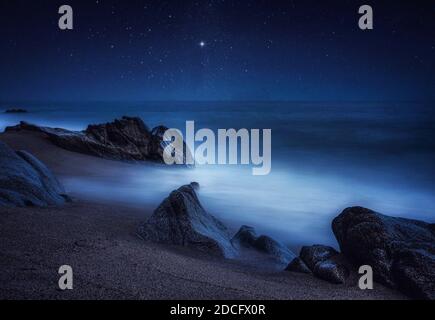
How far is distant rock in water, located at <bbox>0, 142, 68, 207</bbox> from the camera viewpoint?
502 centimetres

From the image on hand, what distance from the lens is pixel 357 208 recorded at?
16.0ft

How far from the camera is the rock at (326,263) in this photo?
4.00m

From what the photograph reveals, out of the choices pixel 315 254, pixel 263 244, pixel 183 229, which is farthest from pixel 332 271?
pixel 183 229

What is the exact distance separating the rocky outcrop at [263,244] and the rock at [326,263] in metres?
0.59

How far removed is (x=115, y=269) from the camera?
337 centimetres

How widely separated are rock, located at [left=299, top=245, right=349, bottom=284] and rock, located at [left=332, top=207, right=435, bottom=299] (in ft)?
0.64

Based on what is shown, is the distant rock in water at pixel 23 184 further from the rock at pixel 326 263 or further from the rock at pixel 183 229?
the rock at pixel 326 263

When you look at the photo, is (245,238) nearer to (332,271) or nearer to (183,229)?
(183,229)

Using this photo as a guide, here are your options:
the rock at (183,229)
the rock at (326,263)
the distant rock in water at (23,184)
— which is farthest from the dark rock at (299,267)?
the distant rock in water at (23,184)

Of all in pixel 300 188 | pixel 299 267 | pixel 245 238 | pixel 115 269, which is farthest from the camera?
pixel 300 188

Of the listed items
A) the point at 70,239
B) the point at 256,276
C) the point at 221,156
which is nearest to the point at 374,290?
the point at 256,276

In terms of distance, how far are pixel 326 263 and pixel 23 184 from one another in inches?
174

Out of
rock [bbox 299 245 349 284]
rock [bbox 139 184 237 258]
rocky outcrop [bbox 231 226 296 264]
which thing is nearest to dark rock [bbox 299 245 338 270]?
rock [bbox 299 245 349 284]
